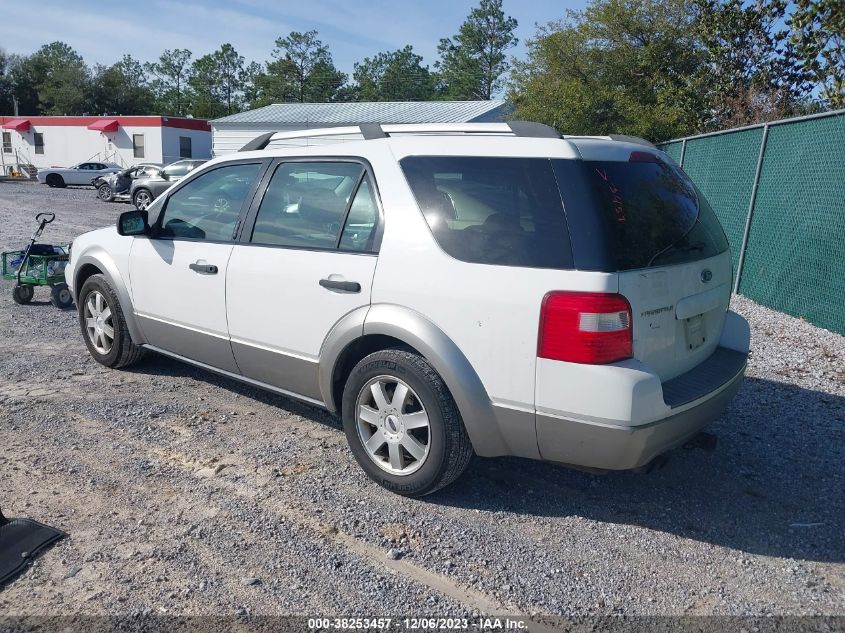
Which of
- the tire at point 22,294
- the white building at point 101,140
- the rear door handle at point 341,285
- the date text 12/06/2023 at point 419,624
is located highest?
the white building at point 101,140

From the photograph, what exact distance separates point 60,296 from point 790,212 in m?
8.26

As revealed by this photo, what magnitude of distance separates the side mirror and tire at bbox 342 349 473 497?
6.97ft

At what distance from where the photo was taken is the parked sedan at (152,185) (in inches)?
853

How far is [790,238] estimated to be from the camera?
764 centimetres

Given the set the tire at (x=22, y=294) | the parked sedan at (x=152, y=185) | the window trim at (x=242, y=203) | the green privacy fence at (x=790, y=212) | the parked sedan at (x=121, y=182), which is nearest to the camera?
the window trim at (x=242, y=203)

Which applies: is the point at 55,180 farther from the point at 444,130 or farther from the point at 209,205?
the point at 444,130

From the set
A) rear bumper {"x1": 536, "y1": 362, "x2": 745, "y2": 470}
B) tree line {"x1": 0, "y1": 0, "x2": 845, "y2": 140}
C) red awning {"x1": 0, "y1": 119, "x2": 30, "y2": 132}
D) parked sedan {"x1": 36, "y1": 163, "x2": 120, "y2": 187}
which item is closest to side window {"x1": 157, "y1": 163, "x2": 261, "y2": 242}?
rear bumper {"x1": 536, "y1": 362, "x2": 745, "y2": 470}

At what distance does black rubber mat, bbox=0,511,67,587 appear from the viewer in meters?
2.90

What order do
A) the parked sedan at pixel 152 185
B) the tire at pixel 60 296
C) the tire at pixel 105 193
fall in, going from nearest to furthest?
the tire at pixel 60 296
the parked sedan at pixel 152 185
the tire at pixel 105 193

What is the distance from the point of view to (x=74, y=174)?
33.7 m

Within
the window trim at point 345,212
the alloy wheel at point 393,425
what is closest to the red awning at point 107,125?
the window trim at point 345,212

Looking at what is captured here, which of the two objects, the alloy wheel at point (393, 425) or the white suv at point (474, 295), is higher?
the white suv at point (474, 295)

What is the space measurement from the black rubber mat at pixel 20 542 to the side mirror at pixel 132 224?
86.6 inches

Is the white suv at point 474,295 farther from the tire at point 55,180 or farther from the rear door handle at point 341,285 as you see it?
the tire at point 55,180
